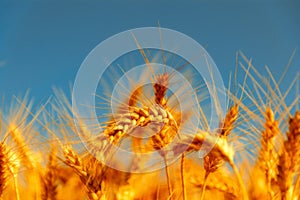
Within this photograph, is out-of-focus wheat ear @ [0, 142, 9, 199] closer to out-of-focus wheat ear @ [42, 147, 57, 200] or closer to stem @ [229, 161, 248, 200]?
out-of-focus wheat ear @ [42, 147, 57, 200]

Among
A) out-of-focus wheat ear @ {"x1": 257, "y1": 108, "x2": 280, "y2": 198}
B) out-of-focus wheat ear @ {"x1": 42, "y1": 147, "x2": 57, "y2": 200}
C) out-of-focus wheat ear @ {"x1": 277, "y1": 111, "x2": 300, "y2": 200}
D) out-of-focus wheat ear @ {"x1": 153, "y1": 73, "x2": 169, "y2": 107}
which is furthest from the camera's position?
out-of-focus wheat ear @ {"x1": 42, "y1": 147, "x2": 57, "y2": 200}

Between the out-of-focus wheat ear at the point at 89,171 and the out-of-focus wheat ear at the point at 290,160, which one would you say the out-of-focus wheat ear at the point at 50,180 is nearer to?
the out-of-focus wheat ear at the point at 89,171

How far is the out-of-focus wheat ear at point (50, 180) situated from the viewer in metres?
1.73

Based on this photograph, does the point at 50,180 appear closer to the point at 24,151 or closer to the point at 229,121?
the point at 24,151

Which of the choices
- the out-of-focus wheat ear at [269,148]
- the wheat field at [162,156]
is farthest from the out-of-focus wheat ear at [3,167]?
the out-of-focus wheat ear at [269,148]

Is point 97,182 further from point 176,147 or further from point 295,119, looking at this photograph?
point 295,119

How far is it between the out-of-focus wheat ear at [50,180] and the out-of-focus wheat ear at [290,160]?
95 cm

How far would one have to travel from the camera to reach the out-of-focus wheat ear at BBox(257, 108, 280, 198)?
1.23 metres

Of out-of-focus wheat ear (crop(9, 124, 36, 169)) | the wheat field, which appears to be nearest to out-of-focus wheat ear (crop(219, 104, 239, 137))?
the wheat field

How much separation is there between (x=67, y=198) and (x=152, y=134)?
55cm

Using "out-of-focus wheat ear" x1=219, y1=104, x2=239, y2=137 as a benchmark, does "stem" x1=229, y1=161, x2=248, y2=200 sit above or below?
below

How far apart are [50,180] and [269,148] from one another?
0.93m

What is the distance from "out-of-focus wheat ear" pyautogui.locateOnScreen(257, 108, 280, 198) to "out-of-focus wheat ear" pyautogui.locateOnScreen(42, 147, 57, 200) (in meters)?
0.85

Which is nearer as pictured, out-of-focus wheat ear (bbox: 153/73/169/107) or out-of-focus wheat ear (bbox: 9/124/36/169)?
out-of-focus wheat ear (bbox: 153/73/169/107)
